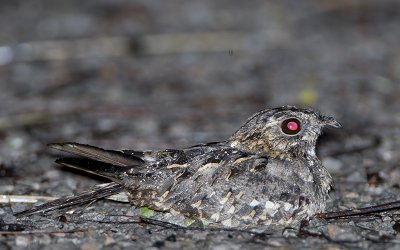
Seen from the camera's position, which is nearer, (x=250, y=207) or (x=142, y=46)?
(x=250, y=207)

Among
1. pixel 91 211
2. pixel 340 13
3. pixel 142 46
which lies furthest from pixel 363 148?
pixel 340 13

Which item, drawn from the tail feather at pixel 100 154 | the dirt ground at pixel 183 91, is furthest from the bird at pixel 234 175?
the dirt ground at pixel 183 91

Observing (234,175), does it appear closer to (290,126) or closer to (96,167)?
(290,126)

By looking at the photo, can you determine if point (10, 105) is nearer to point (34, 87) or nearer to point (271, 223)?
point (34, 87)

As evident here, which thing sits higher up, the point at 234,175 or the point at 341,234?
the point at 234,175

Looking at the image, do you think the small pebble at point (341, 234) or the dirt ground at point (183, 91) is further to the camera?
the dirt ground at point (183, 91)

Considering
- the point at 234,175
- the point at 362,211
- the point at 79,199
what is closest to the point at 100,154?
the point at 79,199

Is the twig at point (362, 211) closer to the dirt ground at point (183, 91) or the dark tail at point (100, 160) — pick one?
the dirt ground at point (183, 91)
